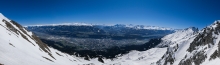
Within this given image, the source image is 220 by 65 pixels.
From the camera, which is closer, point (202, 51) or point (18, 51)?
point (18, 51)

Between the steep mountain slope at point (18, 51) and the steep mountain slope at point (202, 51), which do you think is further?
the steep mountain slope at point (202, 51)

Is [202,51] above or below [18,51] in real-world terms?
below

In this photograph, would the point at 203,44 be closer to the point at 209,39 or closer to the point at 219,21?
A: the point at 209,39

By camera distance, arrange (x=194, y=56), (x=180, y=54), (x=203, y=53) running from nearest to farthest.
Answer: (x=203, y=53) → (x=194, y=56) → (x=180, y=54)

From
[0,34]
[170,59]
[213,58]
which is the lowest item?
[170,59]

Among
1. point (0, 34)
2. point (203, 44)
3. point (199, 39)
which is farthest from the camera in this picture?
point (199, 39)

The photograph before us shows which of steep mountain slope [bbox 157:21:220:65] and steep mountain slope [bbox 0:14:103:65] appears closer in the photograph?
steep mountain slope [bbox 0:14:103:65]

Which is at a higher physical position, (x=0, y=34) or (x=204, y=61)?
(x=0, y=34)

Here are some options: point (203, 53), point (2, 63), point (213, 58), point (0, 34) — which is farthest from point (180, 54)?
point (2, 63)

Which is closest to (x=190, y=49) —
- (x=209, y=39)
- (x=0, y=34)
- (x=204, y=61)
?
(x=209, y=39)

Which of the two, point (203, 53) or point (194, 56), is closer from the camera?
point (203, 53)
